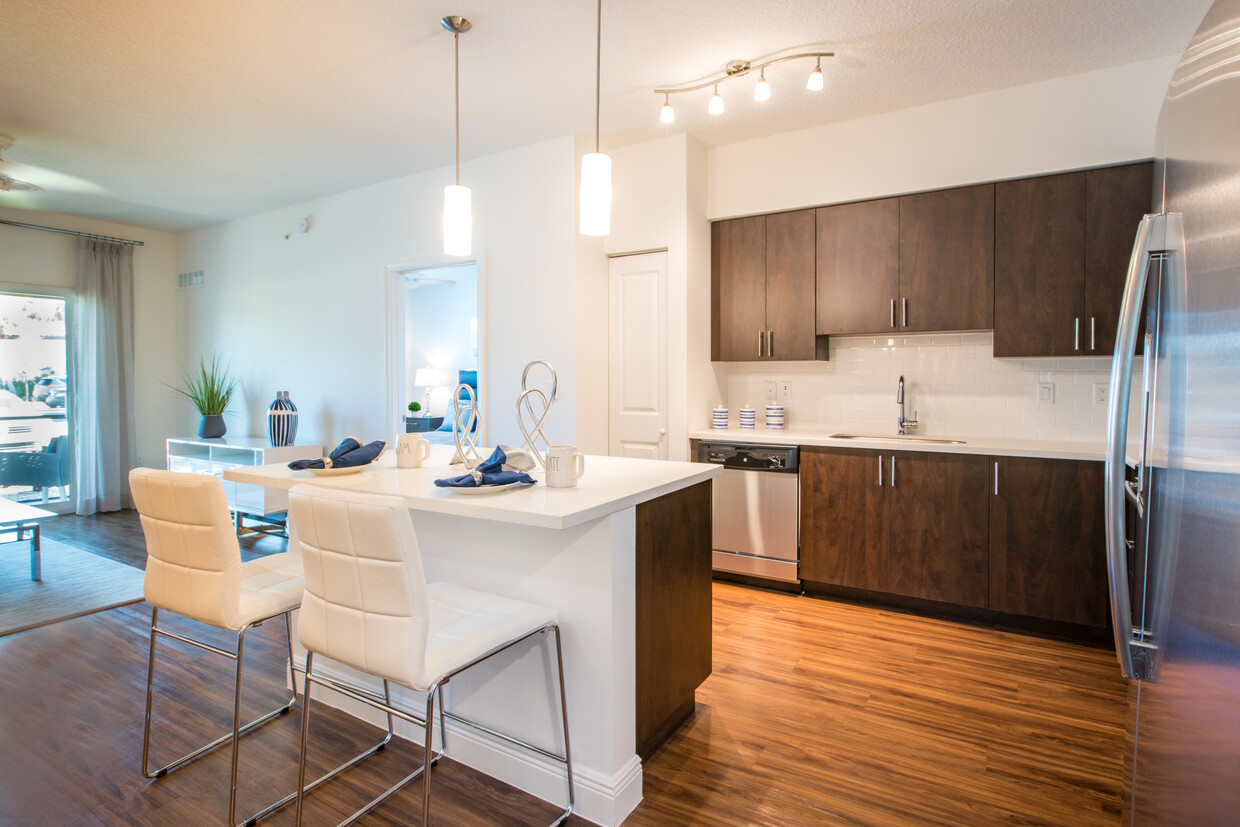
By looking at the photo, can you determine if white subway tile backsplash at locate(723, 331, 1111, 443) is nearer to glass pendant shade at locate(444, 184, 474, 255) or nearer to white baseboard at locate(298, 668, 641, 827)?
glass pendant shade at locate(444, 184, 474, 255)

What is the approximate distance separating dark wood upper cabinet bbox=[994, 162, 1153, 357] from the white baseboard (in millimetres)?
2950

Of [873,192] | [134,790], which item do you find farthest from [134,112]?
[873,192]

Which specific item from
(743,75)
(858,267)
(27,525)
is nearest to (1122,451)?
(743,75)

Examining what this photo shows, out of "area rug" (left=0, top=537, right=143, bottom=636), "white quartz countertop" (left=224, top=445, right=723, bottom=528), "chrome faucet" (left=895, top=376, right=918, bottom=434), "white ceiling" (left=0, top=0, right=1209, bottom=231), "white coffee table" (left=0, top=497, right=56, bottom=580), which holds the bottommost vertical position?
"area rug" (left=0, top=537, right=143, bottom=636)

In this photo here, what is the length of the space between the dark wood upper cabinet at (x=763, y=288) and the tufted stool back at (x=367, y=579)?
314 cm

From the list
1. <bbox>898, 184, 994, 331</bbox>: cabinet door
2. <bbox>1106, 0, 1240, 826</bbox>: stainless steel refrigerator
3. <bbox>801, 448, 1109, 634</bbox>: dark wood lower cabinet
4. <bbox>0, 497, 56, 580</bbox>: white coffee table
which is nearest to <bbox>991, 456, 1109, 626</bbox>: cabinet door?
<bbox>801, 448, 1109, 634</bbox>: dark wood lower cabinet

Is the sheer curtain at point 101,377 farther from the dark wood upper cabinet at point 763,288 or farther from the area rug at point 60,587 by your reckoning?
the dark wood upper cabinet at point 763,288

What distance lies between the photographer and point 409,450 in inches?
99.0

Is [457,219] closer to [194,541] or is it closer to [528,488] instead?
[528,488]

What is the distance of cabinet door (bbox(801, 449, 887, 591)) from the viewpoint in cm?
355

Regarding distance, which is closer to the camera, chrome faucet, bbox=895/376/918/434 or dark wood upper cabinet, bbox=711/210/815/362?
chrome faucet, bbox=895/376/918/434

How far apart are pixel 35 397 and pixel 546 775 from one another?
261 inches

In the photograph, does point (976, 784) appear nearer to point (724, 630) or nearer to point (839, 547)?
point (724, 630)

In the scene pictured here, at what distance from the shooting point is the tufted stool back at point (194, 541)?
1762 millimetres
